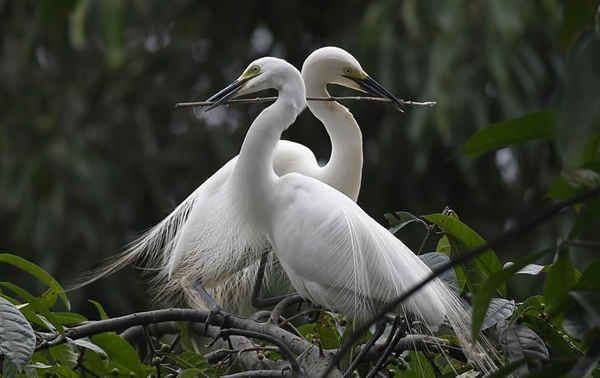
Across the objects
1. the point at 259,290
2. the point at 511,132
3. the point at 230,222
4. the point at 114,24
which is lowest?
the point at 259,290

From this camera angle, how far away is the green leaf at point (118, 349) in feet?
5.49

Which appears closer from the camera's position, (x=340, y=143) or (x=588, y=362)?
(x=588, y=362)

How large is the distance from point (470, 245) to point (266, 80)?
78 centimetres

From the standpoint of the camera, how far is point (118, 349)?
169 centimetres

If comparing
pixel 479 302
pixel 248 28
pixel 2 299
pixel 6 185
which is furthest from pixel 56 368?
pixel 248 28

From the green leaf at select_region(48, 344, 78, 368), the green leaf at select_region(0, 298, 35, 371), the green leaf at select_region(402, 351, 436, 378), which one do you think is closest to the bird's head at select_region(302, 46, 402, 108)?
the green leaf at select_region(402, 351, 436, 378)

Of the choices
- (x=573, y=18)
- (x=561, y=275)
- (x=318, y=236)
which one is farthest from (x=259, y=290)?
(x=573, y=18)

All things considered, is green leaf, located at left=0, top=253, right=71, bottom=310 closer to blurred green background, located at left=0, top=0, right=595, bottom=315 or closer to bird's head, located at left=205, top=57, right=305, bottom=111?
bird's head, located at left=205, top=57, right=305, bottom=111

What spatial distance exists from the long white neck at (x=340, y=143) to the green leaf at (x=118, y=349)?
112 centimetres

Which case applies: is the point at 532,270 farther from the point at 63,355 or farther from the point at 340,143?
the point at 340,143

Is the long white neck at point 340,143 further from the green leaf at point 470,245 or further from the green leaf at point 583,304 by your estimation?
the green leaf at point 583,304

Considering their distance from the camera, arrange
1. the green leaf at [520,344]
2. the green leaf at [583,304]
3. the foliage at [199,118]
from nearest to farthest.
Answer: the green leaf at [583,304], the green leaf at [520,344], the foliage at [199,118]

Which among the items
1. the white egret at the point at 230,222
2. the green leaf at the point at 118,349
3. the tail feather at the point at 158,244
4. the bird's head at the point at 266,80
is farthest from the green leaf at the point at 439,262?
the tail feather at the point at 158,244

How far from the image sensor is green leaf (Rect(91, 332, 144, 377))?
167 cm
